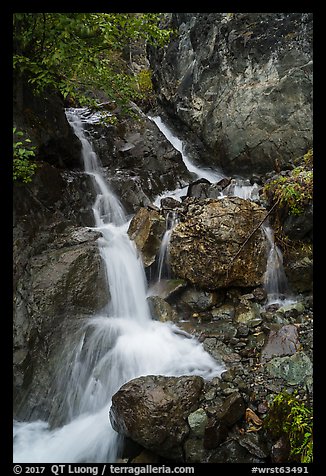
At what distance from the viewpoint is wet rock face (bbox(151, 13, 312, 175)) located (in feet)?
30.3

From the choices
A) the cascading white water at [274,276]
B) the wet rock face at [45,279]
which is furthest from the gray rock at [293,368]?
the wet rock face at [45,279]

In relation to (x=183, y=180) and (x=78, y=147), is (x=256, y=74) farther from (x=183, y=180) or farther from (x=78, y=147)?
(x=78, y=147)

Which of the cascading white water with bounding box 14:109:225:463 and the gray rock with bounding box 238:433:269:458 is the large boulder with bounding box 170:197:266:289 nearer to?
the cascading white water with bounding box 14:109:225:463

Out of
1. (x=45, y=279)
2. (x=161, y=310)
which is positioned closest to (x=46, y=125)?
(x=45, y=279)

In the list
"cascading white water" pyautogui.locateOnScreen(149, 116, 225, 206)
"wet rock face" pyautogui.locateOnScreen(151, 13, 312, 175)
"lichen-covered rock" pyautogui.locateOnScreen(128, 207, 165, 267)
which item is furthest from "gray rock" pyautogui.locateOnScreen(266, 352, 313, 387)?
"wet rock face" pyautogui.locateOnScreen(151, 13, 312, 175)

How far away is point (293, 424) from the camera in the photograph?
3.49 m

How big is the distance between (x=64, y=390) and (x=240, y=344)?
9.22ft

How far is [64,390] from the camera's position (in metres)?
4.58

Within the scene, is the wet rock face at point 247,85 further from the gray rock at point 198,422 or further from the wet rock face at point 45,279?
the gray rock at point 198,422

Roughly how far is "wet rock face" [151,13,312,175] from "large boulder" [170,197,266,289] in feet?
12.6

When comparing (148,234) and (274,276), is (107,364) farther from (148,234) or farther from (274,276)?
(274,276)

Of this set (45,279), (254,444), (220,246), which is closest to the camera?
(254,444)

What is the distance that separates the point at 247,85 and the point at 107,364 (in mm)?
9206
